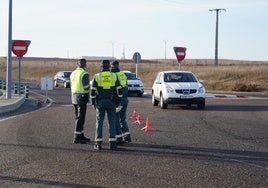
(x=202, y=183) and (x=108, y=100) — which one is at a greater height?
(x=108, y=100)

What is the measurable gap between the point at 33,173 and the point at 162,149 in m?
3.48

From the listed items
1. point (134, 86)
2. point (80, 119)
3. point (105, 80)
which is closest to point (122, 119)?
point (80, 119)

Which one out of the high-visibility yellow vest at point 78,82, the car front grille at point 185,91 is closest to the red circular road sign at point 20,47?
the car front grille at point 185,91

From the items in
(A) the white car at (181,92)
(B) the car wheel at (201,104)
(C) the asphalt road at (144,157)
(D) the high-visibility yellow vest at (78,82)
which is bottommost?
(C) the asphalt road at (144,157)

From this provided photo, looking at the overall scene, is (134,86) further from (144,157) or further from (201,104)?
(144,157)

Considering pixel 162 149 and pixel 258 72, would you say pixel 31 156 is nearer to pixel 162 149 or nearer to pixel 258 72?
pixel 162 149

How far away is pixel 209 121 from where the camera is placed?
733 inches

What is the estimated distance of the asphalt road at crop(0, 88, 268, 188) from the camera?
9.01m

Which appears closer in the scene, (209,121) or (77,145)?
(77,145)

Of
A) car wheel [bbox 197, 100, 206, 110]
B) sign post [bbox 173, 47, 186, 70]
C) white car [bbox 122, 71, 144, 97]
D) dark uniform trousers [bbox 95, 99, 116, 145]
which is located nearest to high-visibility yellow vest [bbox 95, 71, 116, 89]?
dark uniform trousers [bbox 95, 99, 116, 145]

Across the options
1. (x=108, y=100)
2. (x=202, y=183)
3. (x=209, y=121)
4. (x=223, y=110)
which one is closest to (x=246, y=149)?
(x=108, y=100)

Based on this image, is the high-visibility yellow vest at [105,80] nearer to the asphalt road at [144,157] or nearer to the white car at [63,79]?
the asphalt road at [144,157]

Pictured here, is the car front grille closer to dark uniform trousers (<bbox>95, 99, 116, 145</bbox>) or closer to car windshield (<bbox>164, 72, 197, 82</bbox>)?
car windshield (<bbox>164, 72, 197, 82</bbox>)

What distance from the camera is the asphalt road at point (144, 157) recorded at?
29.6ft
